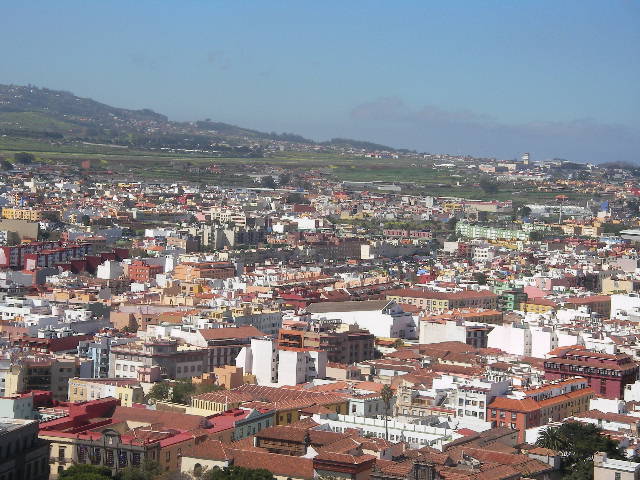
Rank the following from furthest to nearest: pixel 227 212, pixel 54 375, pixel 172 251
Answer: pixel 227 212, pixel 172 251, pixel 54 375

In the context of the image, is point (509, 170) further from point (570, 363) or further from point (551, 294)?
point (570, 363)

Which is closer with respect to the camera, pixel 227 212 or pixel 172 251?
pixel 172 251

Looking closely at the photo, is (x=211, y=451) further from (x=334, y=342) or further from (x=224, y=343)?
(x=334, y=342)

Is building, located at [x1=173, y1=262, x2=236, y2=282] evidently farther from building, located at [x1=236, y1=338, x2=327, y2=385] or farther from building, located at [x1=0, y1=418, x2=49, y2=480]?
building, located at [x1=0, y1=418, x2=49, y2=480]

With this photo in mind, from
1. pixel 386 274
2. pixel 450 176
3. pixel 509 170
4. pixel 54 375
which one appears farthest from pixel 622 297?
pixel 509 170

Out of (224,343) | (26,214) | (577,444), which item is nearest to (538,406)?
(577,444)

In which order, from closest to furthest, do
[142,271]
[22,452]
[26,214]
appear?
[22,452] < [142,271] < [26,214]
